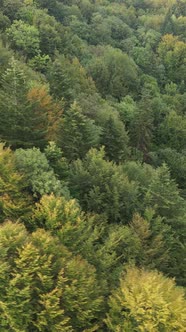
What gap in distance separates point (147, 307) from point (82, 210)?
14131 millimetres

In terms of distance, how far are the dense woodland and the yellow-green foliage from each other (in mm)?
64

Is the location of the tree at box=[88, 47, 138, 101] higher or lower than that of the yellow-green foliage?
lower

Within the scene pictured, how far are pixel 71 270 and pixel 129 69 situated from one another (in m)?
69.8

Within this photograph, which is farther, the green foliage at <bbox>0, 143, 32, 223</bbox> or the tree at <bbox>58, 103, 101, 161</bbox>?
the tree at <bbox>58, 103, 101, 161</bbox>

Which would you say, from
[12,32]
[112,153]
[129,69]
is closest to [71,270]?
[112,153]

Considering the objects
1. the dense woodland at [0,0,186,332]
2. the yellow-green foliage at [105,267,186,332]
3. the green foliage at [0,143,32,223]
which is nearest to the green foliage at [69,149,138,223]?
the dense woodland at [0,0,186,332]

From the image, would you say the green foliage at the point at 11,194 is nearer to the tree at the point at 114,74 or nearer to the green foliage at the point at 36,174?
the green foliage at the point at 36,174

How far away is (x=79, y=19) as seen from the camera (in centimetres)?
11581

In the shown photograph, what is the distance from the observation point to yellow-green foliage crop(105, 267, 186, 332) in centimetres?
2275

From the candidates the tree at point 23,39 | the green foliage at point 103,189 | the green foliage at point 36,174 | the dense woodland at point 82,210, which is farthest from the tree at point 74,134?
the tree at point 23,39

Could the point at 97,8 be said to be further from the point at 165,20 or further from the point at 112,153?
the point at 112,153

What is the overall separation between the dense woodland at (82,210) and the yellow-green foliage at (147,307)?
6cm

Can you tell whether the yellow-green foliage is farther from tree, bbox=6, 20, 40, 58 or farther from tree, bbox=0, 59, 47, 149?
tree, bbox=6, 20, 40, 58

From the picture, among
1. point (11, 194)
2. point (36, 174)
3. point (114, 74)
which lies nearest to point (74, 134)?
point (36, 174)
